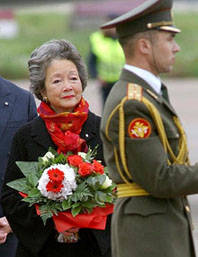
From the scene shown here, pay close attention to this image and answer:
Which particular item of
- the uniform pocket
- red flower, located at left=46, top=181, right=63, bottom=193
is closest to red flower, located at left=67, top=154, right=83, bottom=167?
red flower, located at left=46, top=181, right=63, bottom=193

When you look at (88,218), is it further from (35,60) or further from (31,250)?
(35,60)

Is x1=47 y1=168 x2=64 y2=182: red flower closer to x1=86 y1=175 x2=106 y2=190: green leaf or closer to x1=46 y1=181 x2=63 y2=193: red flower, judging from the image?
x1=46 y1=181 x2=63 y2=193: red flower

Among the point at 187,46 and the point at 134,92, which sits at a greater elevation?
the point at 134,92

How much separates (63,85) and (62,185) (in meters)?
0.52

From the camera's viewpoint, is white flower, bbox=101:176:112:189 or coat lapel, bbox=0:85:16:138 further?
coat lapel, bbox=0:85:16:138

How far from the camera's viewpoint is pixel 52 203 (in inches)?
174

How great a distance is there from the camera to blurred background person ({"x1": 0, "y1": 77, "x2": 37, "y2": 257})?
16.7 ft

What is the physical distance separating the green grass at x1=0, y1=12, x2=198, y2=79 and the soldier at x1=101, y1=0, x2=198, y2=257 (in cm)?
2102

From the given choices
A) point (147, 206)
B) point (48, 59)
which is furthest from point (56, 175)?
point (147, 206)

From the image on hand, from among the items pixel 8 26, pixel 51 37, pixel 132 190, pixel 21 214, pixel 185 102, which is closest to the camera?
pixel 132 190

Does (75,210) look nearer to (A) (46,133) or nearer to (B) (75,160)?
(B) (75,160)

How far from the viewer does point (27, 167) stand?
14.8 ft

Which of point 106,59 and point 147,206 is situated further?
point 106,59

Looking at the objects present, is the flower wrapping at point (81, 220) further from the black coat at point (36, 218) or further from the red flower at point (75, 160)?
the red flower at point (75, 160)
